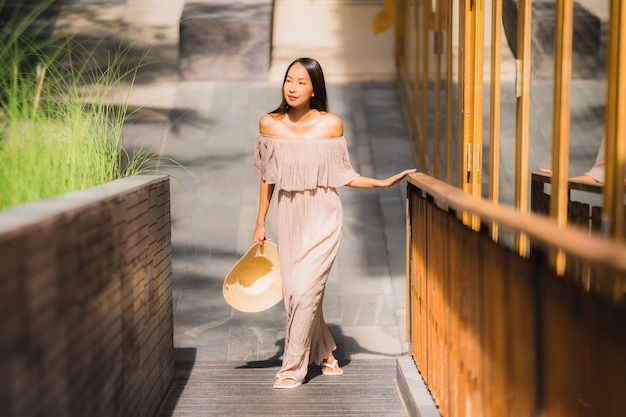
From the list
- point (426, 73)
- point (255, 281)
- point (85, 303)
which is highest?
point (426, 73)

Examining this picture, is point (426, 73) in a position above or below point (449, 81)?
above

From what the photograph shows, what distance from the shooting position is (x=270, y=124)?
5.03m

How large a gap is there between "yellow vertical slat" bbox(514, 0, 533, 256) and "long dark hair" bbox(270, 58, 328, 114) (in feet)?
3.75

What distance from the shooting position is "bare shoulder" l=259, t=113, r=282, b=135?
502 centimetres

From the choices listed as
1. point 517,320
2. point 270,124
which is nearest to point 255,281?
point 270,124

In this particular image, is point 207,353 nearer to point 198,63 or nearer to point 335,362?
point 335,362

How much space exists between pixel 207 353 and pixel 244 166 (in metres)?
3.41

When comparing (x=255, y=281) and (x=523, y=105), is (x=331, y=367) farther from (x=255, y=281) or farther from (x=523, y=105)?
(x=523, y=105)

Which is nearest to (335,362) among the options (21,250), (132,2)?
(21,250)

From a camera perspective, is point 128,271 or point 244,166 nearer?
point 128,271

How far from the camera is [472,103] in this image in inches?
205

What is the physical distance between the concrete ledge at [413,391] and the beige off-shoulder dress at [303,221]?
1.81 feet

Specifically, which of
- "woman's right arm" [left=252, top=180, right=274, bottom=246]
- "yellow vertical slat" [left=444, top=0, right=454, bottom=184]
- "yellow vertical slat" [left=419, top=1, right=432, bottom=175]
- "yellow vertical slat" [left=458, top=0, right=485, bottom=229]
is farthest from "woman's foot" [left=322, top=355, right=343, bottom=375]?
"yellow vertical slat" [left=419, top=1, right=432, bottom=175]

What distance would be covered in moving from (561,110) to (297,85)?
73.1 inches
